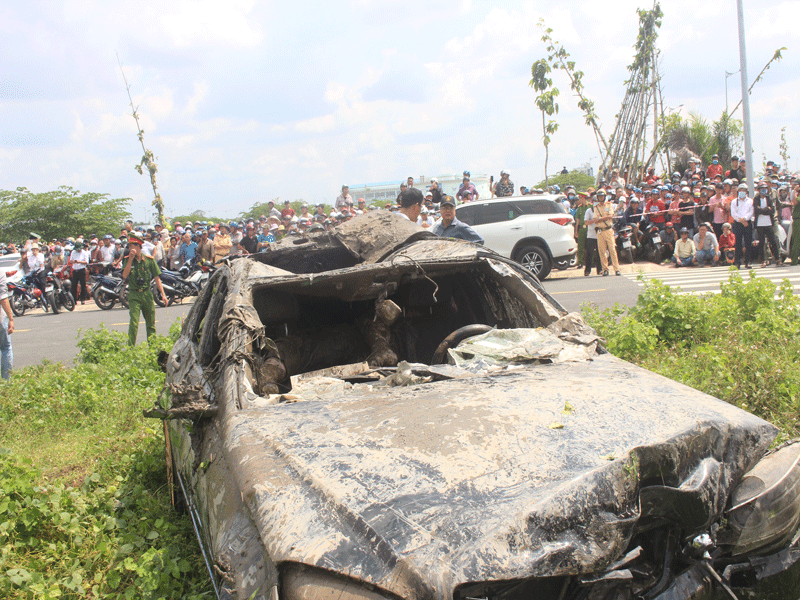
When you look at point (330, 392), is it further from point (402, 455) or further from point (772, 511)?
point (772, 511)

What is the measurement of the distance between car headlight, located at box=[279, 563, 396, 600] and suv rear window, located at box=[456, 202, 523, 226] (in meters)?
12.3

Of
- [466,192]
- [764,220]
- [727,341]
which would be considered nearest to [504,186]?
[466,192]

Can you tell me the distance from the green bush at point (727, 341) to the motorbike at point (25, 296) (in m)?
15.2

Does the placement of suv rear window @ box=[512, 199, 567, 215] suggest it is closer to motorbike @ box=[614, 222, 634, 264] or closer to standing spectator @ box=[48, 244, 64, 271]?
motorbike @ box=[614, 222, 634, 264]

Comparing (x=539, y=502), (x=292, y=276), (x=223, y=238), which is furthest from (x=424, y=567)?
(x=223, y=238)

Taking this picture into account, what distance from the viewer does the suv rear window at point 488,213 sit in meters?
13.7

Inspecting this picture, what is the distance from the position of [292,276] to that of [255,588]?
2190 mm

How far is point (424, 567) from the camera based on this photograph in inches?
64.5

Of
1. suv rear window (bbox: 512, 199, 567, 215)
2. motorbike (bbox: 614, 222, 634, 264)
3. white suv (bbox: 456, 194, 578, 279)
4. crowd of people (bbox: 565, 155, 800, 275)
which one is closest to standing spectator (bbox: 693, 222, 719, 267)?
crowd of people (bbox: 565, 155, 800, 275)

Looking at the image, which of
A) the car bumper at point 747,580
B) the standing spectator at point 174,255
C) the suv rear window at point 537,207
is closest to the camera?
the car bumper at point 747,580

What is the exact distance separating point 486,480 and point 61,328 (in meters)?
13.5

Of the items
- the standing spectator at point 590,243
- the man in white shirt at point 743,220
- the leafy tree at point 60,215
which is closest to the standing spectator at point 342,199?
the standing spectator at point 590,243

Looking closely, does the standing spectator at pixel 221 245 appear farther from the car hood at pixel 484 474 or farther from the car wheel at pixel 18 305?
the car hood at pixel 484 474

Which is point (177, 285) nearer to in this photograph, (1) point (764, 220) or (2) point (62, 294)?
(2) point (62, 294)
